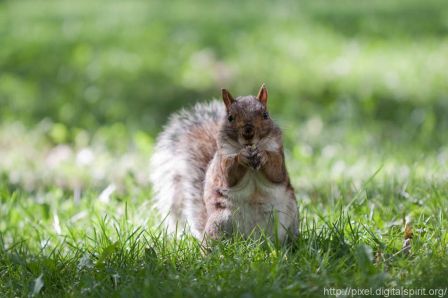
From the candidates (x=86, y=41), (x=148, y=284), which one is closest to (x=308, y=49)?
(x=86, y=41)

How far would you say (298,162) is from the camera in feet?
15.0

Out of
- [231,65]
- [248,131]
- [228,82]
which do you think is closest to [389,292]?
[248,131]

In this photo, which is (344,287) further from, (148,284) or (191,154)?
(191,154)

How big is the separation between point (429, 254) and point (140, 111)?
11.9 ft

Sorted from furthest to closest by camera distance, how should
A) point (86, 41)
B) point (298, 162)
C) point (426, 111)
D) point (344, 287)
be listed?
1. point (86, 41)
2. point (426, 111)
3. point (298, 162)
4. point (344, 287)

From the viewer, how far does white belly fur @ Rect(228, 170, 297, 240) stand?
111 inches

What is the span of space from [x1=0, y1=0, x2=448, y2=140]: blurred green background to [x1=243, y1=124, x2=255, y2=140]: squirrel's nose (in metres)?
2.63

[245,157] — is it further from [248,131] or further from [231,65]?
[231,65]

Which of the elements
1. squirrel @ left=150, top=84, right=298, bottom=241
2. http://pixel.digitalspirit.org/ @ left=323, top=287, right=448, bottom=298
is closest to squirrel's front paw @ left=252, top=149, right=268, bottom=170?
squirrel @ left=150, top=84, right=298, bottom=241

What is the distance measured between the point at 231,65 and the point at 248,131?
3880 mm

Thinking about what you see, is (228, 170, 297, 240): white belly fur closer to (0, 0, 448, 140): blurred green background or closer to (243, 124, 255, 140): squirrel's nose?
(243, 124, 255, 140): squirrel's nose

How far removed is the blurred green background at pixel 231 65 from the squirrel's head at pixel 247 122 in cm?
258

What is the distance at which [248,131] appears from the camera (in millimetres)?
2766

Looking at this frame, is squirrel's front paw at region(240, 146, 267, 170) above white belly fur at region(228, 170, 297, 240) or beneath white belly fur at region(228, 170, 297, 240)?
above
